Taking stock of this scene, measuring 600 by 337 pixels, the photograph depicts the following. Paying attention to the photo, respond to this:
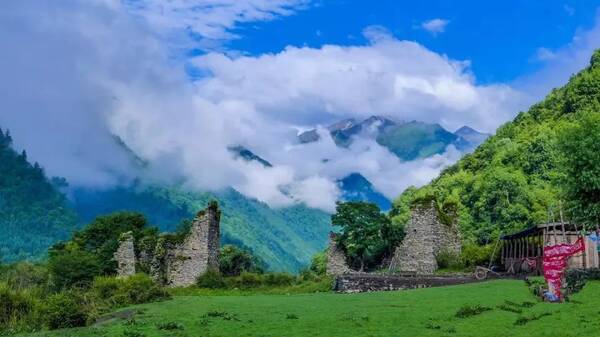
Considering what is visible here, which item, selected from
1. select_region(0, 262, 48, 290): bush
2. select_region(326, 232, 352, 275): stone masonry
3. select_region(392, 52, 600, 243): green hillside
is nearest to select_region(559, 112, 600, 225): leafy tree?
select_region(392, 52, 600, 243): green hillside

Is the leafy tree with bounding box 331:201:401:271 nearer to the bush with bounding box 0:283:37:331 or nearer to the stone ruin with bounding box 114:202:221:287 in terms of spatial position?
the stone ruin with bounding box 114:202:221:287

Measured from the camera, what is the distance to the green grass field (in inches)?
793

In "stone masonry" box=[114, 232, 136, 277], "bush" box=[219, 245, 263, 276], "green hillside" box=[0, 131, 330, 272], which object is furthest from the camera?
"green hillside" box=[0, 131, 330, 272]

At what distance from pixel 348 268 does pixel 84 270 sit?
2258 cm

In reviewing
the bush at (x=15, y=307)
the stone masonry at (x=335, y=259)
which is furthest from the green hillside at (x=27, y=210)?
the bush at (x=15, y=307)

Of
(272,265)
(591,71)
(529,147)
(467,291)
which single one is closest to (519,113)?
(591,71)

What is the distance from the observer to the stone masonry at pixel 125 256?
56.1m

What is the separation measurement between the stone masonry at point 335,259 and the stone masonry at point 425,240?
6.18 m

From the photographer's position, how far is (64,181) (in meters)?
155

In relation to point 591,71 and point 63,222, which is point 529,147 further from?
point 63,222

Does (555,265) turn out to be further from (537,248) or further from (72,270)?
(72,270)

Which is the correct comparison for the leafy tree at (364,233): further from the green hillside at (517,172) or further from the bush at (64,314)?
the bush at (64,314)

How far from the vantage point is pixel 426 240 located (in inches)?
2003

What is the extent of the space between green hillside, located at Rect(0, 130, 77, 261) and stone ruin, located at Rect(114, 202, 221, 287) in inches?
2786
